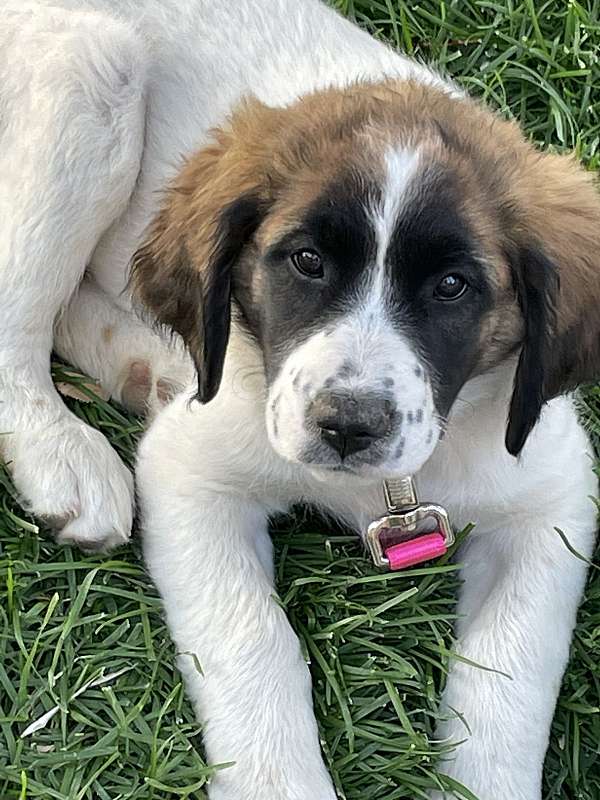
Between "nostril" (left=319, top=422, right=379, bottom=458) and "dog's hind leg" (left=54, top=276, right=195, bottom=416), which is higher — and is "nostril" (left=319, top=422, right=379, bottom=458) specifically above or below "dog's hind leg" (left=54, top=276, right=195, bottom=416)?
above

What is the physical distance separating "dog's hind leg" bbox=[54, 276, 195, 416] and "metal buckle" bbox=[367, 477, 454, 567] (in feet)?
2.78

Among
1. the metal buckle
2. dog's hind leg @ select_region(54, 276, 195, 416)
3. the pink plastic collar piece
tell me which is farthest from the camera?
dog's hind leg @ select_region(54, 276, 195, 416)

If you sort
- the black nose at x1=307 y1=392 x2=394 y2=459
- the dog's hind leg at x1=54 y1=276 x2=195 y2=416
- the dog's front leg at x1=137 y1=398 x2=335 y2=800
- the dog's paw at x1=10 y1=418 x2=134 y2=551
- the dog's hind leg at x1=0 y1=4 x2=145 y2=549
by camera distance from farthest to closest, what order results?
the dog's hind leg at x1=54 y1=276 x2=195 y2=416
the dog's hind leg at x1=0 y1=4 x2=145 y2=549
the dog's paw at x1=10 y1=418 x2=134 y2=551
the dog's front leg at x1=137 y1=398 x2=335 y2=800
the black nose at x1=307 y1=392 x2=394 y2=459

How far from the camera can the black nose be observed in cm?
296

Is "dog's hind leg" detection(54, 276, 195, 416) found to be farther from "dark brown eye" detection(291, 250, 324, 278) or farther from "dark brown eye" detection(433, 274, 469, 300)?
"dark brown eye" detection(433, 274, 469, 300)

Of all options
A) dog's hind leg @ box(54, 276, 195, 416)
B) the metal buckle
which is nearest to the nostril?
the metal buckle

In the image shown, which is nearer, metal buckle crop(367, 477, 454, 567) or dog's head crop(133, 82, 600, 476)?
dog's head crop(133, 82, 600, 476)

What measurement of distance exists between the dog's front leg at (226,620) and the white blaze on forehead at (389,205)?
2.73ft

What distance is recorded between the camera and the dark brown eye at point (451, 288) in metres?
3.11

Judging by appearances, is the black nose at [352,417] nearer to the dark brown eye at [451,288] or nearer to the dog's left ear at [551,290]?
the dark brown eye at [451,288]

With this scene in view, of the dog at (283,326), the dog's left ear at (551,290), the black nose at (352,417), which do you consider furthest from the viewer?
the dog's left ear at (551,290)

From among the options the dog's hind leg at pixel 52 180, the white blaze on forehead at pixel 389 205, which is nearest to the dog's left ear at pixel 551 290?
the white blaze on forehead at pixel 389 205

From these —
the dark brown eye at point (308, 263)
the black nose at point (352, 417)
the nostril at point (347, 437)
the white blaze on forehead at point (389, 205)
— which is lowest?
the nostril at point (347, 437)

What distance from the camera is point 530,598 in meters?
3.75
